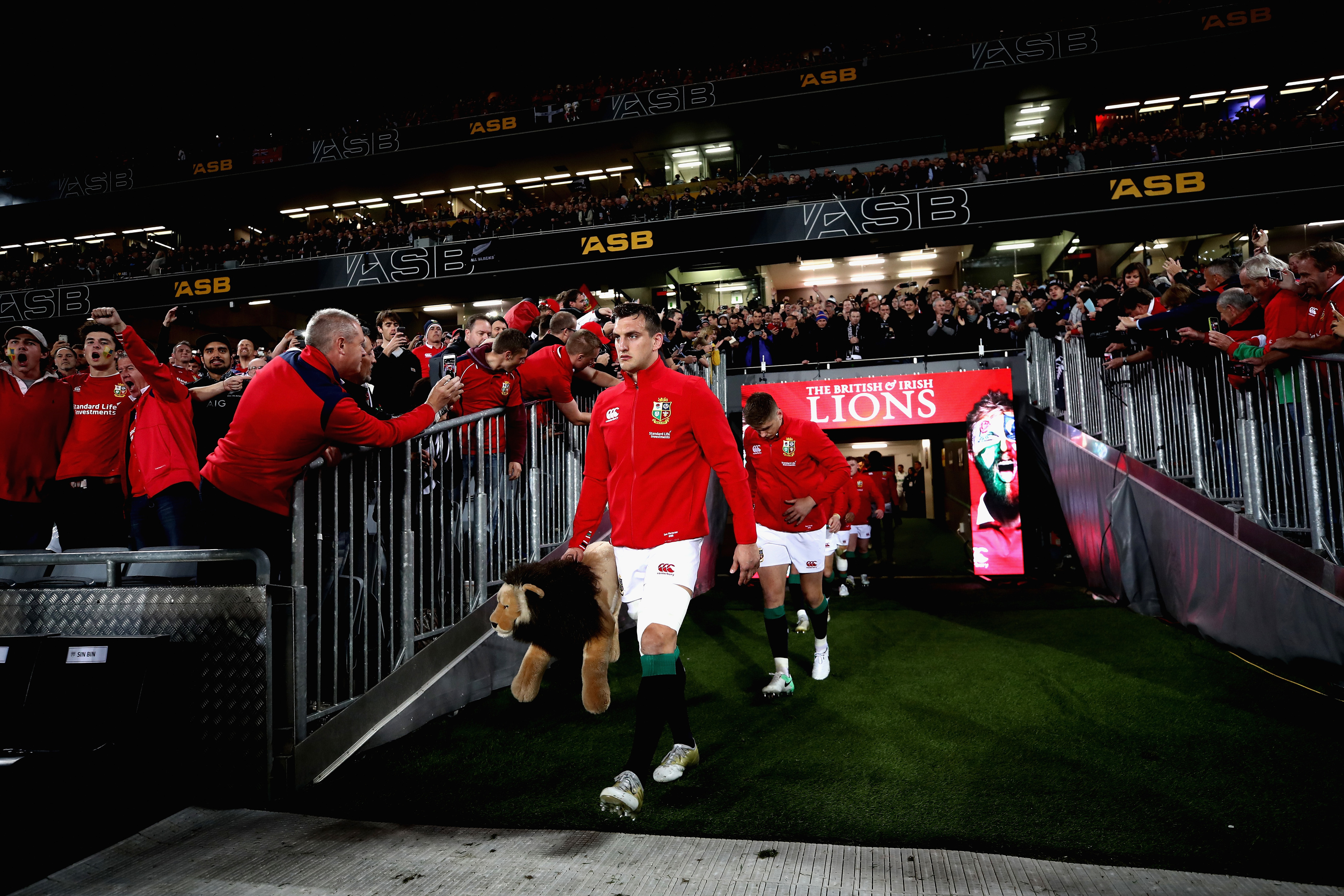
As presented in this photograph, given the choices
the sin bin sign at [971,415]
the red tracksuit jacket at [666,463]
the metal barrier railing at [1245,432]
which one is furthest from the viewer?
the sin bin sign at [971,415]

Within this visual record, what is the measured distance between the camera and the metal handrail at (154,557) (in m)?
3.35

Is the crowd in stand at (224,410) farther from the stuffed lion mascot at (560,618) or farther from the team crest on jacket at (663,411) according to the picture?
the team crest on jacket at (663,411)

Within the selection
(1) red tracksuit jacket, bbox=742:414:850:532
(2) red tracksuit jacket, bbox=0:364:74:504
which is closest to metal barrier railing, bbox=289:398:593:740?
(1) red tracksuit jacket, bbox=742:414:850:532

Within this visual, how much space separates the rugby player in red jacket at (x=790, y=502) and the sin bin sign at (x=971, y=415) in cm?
443

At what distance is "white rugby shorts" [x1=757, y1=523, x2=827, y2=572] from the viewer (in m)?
5.55

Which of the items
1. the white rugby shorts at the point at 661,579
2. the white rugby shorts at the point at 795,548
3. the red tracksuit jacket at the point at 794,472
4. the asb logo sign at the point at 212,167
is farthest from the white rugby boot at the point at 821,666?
the asb logo sign at the point at 212,167

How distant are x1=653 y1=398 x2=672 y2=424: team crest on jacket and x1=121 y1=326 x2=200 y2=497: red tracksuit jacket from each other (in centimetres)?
305

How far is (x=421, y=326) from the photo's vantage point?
2928 centimetres

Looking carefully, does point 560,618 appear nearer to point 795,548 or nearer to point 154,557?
point 154,557

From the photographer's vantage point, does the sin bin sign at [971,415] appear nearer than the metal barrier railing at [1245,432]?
No

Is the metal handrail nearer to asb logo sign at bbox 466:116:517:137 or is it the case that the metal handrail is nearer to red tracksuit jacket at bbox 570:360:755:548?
red tracksuit jacket at bbox 570:360:755:548

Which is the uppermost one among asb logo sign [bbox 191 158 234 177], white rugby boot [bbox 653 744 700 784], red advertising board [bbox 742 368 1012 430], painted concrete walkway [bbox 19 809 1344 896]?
asb logo sign [bbox 191 158 234 177]

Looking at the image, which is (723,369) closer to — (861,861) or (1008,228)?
(861,861)

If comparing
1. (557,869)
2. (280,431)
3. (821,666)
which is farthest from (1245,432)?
(280,431)
